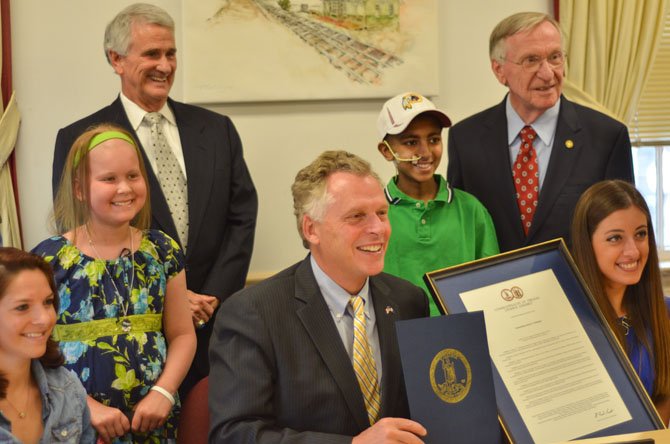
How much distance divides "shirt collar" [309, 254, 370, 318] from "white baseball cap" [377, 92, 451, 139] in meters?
0.92

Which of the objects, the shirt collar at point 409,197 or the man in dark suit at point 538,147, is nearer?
the shirt collar at point 409,197

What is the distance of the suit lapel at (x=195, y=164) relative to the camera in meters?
3.50

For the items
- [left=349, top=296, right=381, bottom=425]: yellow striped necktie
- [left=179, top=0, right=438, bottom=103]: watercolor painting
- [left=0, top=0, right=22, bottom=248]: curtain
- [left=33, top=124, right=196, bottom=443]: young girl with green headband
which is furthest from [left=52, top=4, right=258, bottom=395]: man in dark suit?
[left=349, top=296, right=381, bottom=425]: yellow striped necktie

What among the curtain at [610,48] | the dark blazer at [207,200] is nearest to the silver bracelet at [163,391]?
the dark blazer at [207,200]

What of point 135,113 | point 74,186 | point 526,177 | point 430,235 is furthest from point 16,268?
point 526,177

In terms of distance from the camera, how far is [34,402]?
2092 millimetres

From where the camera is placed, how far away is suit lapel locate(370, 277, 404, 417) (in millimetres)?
2287

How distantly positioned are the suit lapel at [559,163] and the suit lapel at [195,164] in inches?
50.7

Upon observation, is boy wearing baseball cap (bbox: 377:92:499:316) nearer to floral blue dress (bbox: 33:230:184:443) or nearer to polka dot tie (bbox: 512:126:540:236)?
polka dot tie (bbox: 512:126:540:236)

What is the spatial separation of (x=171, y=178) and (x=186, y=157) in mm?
107

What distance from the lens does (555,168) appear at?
3.31m

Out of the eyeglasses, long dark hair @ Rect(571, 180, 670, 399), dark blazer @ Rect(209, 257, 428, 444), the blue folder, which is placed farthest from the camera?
the eyeglasses

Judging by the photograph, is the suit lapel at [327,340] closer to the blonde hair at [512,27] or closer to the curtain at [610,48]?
the blonde hair at [512,27]

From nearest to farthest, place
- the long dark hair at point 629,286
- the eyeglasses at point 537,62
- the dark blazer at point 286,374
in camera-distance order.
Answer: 1. the dark blazer at point 286,374
2. the long dark hair at point 629,286
3. the eyeglasses at point 537,62
